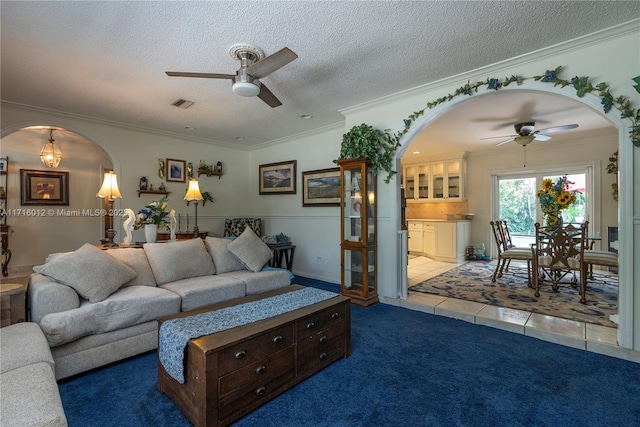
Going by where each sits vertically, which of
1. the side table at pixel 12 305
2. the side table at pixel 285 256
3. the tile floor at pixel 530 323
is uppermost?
the side table at pixel 12 305

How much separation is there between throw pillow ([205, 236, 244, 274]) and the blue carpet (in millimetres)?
1181

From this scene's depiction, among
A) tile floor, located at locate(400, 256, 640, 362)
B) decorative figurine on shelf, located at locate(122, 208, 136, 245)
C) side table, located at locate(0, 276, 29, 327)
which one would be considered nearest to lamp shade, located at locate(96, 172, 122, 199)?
decorative figurine on shelf, located at locate(122, 208, 136, 245)

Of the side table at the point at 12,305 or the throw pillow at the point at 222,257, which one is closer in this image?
the side table at the point at 12,305

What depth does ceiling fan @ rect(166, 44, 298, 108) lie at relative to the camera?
213cm

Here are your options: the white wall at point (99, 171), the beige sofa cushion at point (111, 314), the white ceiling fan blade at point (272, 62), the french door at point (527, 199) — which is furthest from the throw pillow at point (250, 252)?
the french door at point (527, 199)

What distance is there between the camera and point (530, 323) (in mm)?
2926

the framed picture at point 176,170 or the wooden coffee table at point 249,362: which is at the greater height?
the framed picture at point 176,170

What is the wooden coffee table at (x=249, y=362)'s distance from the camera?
158 cm

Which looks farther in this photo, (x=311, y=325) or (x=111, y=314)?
(x=111, y=314)

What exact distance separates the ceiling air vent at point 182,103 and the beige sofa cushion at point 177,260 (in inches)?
70.8

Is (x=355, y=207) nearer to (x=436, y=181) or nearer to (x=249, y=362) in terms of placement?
(x=249, y=362)

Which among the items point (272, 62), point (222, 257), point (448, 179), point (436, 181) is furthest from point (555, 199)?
point (222, 257)

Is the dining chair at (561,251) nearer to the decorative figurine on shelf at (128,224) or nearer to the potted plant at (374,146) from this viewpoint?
the potted plant at (374,146)

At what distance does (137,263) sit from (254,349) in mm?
1896
